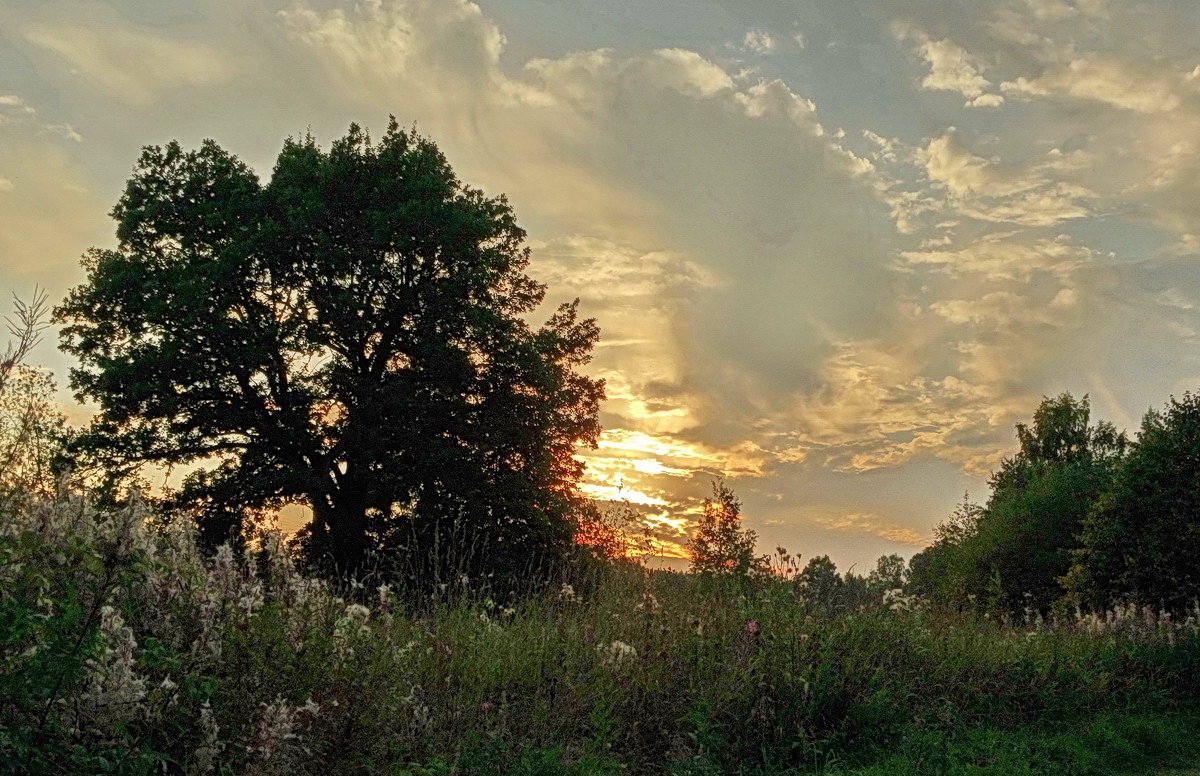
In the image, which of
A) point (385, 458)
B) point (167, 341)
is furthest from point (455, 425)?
point (167, 341)

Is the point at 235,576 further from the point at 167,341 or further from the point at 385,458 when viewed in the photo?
the point at 167,341

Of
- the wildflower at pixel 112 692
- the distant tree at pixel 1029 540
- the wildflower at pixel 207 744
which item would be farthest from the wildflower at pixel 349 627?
the distant tree at pixel 1029 540

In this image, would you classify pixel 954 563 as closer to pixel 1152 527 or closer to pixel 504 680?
pixel 1152 527

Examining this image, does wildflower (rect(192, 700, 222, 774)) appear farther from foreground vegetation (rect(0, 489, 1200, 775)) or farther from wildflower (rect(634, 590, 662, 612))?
wildflower (rect(634, 590, 662, 612))

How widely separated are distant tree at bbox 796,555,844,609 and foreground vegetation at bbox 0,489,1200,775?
105 mm

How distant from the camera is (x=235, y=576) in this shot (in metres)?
5.35

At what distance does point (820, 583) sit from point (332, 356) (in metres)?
17.6

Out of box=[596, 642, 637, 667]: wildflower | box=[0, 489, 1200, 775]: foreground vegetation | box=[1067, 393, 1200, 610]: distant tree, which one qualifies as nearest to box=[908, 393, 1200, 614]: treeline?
box=[1067, 393, 1200, 610]: distant tree

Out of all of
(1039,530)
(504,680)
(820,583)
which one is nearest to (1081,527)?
(1039,530)

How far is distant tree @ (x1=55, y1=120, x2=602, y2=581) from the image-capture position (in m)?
21.4

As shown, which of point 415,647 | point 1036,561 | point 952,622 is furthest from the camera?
point 1036,561

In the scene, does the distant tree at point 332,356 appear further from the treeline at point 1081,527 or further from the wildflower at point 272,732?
the wildflower at point 272,732

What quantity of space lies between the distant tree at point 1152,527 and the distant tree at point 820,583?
441 inches

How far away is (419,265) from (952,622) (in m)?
16.4
